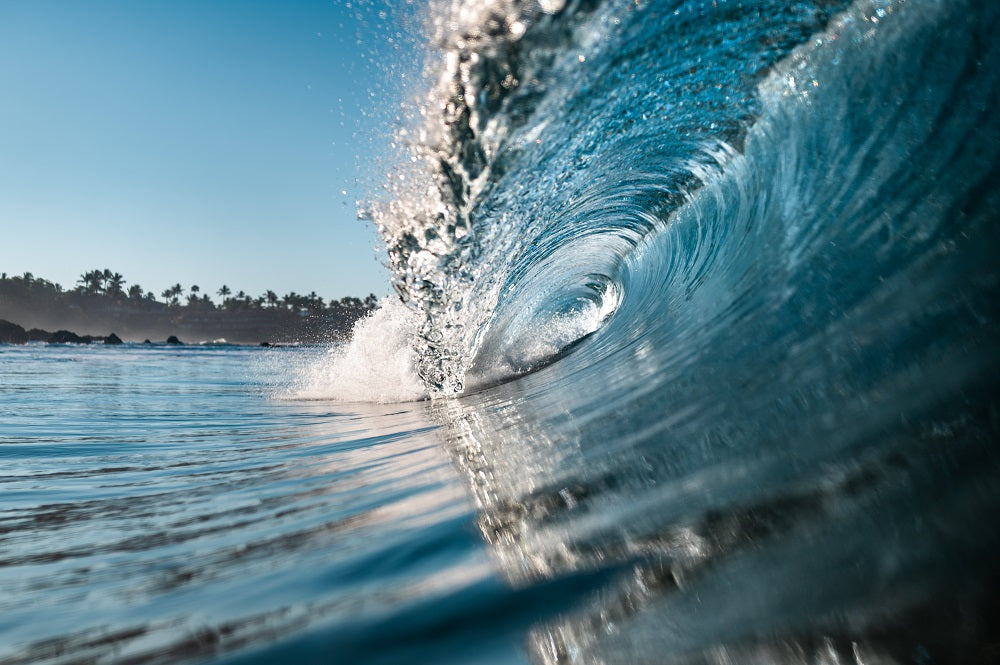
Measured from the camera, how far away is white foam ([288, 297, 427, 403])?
527cm

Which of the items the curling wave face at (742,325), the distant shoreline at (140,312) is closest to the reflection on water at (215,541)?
the curling wave face at (742,325)

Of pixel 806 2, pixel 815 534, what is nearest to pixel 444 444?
pixel 815 534

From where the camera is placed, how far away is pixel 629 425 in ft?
7.23

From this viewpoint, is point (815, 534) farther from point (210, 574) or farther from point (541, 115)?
point (541, 115)

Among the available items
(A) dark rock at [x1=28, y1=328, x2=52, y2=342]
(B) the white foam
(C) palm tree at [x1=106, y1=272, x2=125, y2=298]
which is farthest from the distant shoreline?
(B) the white foam

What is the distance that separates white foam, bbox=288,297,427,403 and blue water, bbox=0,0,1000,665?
0.20m

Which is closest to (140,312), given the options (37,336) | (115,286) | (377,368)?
(115,286)

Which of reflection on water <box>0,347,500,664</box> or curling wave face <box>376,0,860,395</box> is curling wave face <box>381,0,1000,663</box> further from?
→ reflection on water <box>0,347,500,664</box>

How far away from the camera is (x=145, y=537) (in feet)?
4.72

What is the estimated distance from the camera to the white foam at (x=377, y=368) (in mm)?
5273

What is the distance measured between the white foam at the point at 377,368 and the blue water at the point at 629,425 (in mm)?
200

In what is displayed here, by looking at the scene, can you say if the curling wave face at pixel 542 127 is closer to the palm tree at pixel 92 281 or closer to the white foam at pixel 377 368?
the white foam at pixel 377 368

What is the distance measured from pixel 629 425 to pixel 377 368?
14.8 ft

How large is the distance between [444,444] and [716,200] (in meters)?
3.63
